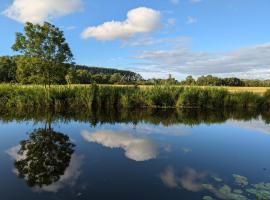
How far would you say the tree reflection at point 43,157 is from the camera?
598cm

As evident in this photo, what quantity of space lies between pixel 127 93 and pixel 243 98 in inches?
378

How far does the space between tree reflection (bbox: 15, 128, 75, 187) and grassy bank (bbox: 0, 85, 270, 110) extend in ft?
28.8

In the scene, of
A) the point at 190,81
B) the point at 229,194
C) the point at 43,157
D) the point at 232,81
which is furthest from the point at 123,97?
the point at 232,81

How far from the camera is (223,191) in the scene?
17.4 feet

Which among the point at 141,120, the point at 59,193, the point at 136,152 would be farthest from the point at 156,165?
the point at 141,120

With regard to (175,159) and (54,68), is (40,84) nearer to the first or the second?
(54,68)

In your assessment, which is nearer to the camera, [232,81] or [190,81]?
[190,81]

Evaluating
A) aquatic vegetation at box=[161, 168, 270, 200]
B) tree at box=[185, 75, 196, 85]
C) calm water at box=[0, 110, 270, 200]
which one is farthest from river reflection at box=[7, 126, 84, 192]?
tree at box=[185, 75, 196, 85]

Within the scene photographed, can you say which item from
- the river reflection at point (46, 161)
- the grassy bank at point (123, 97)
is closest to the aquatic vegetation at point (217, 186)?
the river reflection at point (46, 161)

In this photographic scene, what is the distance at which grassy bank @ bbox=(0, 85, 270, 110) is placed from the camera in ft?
62.0

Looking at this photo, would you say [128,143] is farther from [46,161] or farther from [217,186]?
[217,186]

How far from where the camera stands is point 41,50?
18469 mm

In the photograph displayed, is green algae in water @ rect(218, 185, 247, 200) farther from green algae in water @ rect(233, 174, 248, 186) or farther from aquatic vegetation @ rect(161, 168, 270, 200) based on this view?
green algae in water @ rect(233, 174, 248, 186)

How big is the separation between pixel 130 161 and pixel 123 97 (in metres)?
13.3
